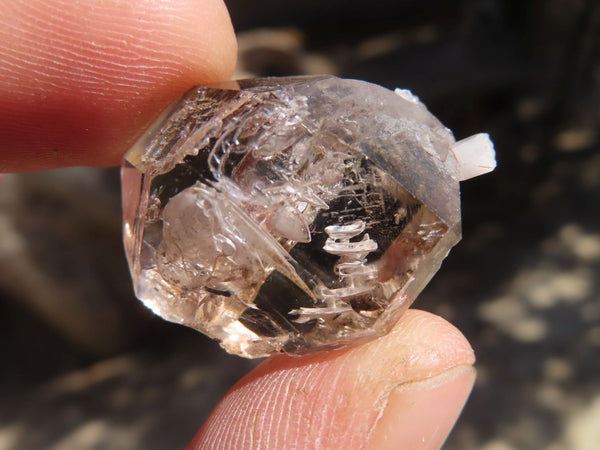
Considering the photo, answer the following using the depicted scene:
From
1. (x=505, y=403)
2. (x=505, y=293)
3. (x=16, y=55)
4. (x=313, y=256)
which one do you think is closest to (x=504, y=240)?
(x=505, y=293)

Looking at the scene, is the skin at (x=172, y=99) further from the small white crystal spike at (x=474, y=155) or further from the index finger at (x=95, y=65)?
the small white crystal spike at (x=474, y=155)

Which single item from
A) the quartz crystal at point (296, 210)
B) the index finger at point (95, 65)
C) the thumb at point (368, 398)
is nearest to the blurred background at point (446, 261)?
the index finger at point (95, 65)

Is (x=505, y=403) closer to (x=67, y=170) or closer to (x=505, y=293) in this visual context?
(x=505, y=293)

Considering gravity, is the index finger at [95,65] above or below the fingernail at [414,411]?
above

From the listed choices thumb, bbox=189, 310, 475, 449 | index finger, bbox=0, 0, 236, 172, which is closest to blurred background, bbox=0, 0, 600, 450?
index finger, bbox=0, 0, 236, 172

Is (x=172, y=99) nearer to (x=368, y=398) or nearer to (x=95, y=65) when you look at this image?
(x=95, y=65)

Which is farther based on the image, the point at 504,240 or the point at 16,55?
the point at 504,240
